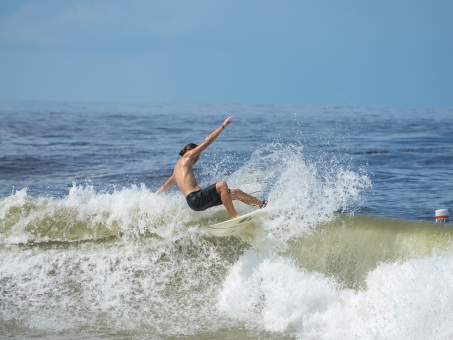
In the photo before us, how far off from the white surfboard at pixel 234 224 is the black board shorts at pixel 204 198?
12.9 inches

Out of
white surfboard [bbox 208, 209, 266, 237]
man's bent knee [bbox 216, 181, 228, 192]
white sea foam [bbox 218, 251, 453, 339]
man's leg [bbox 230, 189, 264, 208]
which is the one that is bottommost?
white sea foam [bbox 218, 251, 453, 339]

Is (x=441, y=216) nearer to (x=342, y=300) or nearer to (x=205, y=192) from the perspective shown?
(x=342, y=300)

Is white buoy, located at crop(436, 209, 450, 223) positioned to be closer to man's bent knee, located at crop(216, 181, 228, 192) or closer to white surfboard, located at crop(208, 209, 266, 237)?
white surfboard, located at crop(208, 209, 266, 237)

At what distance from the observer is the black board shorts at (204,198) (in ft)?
29.7

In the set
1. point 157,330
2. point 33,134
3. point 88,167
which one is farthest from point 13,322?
point 33,134

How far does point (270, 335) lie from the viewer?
7.73 m

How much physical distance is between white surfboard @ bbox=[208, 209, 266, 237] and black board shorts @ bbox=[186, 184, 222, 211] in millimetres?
329

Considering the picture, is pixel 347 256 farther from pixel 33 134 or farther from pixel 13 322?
pixel 33 134

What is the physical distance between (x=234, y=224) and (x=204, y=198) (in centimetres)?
55

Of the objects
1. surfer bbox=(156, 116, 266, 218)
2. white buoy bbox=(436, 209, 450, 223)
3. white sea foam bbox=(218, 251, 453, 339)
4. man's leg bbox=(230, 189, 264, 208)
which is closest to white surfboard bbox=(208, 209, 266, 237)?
surfer bbox=(156, 116, 266, 218)

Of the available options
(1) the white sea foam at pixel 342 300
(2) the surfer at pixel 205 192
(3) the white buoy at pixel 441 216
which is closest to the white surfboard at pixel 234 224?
(2) the surfer at pixel 205 192

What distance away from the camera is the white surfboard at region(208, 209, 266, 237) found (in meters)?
8.81

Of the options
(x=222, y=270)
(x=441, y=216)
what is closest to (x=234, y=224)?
(x=222, y=270)

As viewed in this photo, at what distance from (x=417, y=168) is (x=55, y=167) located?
970 cm
